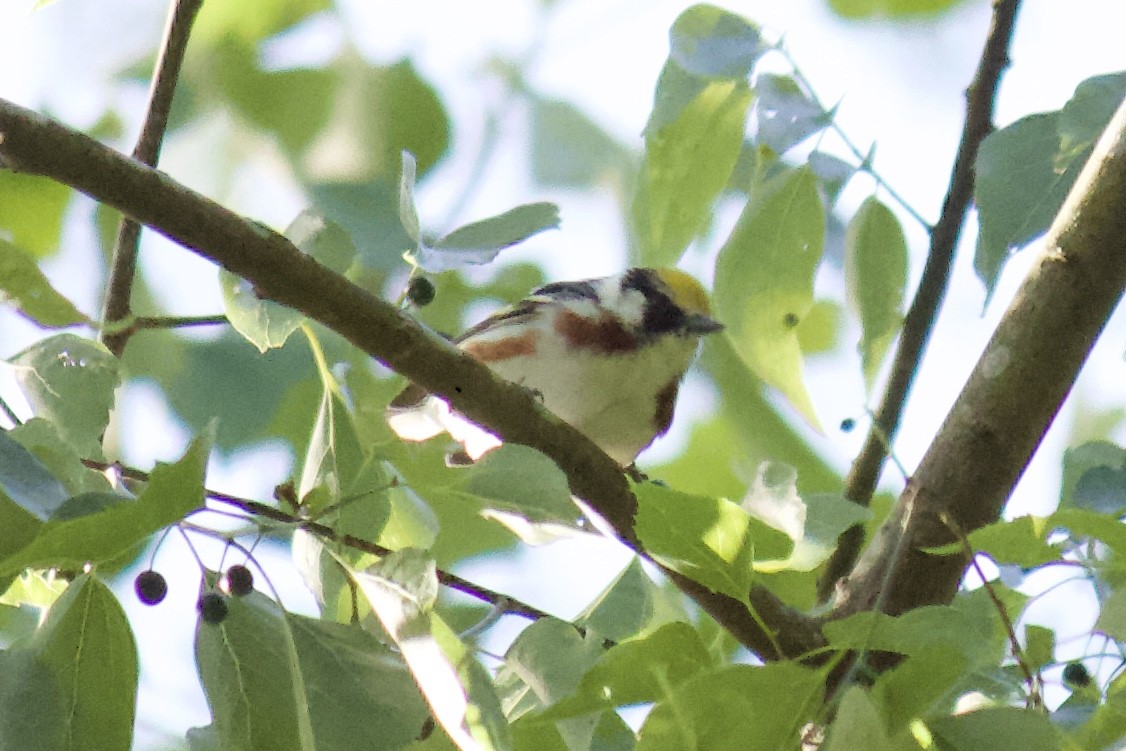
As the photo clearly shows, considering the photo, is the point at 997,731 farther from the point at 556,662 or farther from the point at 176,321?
the point at 176,321

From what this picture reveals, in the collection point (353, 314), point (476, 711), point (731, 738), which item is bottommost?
point (731, 738)

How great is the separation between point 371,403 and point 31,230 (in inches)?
49.8

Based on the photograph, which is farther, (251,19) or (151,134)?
(251,19)

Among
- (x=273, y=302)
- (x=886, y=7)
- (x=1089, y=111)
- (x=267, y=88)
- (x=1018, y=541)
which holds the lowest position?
(x=1018, y=541)

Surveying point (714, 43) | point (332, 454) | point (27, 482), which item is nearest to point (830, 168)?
point (714, 43)

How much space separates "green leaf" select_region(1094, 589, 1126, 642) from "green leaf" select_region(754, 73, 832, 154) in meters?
0.73

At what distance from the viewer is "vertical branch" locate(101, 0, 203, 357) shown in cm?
164

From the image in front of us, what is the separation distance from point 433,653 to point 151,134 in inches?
34.4

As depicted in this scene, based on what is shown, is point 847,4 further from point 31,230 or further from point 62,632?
point 62,632

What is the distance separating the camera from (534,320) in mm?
2689

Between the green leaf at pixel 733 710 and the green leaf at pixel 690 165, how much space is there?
89cm

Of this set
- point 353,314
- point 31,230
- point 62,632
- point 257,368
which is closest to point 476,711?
point 62,632

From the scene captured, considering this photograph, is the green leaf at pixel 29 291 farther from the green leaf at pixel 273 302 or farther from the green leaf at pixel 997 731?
the green leaf at pixel 997 731

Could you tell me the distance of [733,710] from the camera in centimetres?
96
